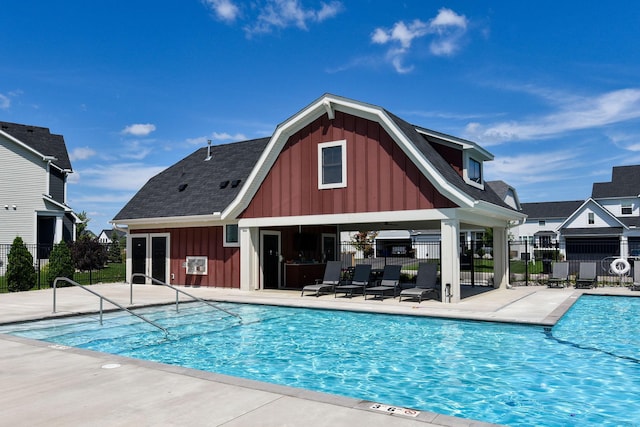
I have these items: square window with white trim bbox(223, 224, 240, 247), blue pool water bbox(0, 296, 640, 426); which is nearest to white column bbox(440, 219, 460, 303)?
blue pool water bbox(0, 296, 640, 426)

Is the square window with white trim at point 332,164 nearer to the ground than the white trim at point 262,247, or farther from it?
farther from it

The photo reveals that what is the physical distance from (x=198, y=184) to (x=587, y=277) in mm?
17573

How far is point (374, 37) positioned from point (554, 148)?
66.4 ft

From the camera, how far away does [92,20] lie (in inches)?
764

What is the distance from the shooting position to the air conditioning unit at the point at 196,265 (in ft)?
69.2

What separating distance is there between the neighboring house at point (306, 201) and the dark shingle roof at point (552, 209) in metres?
44.2

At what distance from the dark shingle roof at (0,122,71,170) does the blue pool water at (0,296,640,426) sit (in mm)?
24731

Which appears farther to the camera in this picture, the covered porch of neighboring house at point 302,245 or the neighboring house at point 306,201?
the covered porch of neighboring house at point 302,245

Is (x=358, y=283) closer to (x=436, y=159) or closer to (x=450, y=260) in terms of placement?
(x=450, y=260)

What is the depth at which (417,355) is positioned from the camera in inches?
360

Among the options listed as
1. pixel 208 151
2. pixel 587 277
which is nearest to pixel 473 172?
pixel 587 277

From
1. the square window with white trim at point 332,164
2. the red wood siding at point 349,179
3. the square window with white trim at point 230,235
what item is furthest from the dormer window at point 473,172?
the square window with white trim at point 230,235

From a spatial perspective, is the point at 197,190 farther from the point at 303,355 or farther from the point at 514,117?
the point at 514,117

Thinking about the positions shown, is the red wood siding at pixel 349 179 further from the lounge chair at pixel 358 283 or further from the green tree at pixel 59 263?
the green tree at pixel 59 263
